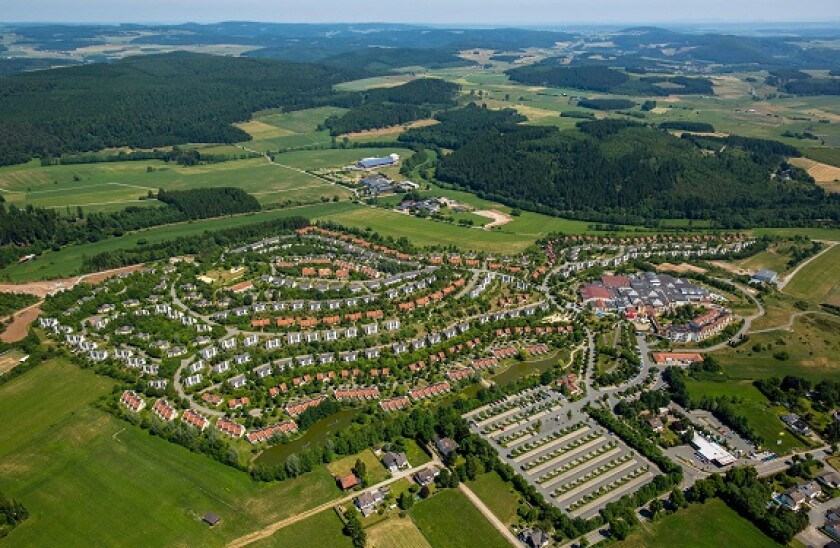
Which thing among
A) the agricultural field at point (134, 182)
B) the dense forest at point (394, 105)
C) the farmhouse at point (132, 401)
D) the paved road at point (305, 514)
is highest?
the dense forest at point (394, 105)

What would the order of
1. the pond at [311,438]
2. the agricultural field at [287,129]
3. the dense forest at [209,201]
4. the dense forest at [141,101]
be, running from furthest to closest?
1. the agricultural field at [287,129]
2. the dense forest at [141,101]
3. the dense forest at [209,201]
4. the pond at [311,438]

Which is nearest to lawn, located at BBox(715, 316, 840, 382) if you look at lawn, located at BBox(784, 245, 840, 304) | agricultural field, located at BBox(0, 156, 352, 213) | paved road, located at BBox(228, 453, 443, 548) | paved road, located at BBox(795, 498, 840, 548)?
lawn, located at BBox(784, 245, 840, 304)

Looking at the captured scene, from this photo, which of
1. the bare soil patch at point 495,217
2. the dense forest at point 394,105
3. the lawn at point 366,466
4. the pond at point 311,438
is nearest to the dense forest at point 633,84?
the dense forest at point 394,105

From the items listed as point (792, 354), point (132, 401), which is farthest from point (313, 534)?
point (792, 354)

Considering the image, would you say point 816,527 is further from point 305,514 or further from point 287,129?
point 287,129

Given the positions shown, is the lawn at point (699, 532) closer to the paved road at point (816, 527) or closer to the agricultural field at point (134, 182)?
the paved road at point (816, 527)

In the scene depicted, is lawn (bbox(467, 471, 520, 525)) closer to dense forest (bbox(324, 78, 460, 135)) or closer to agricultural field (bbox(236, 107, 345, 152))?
agricultural field (bbox(236, 107, 345, 152))
